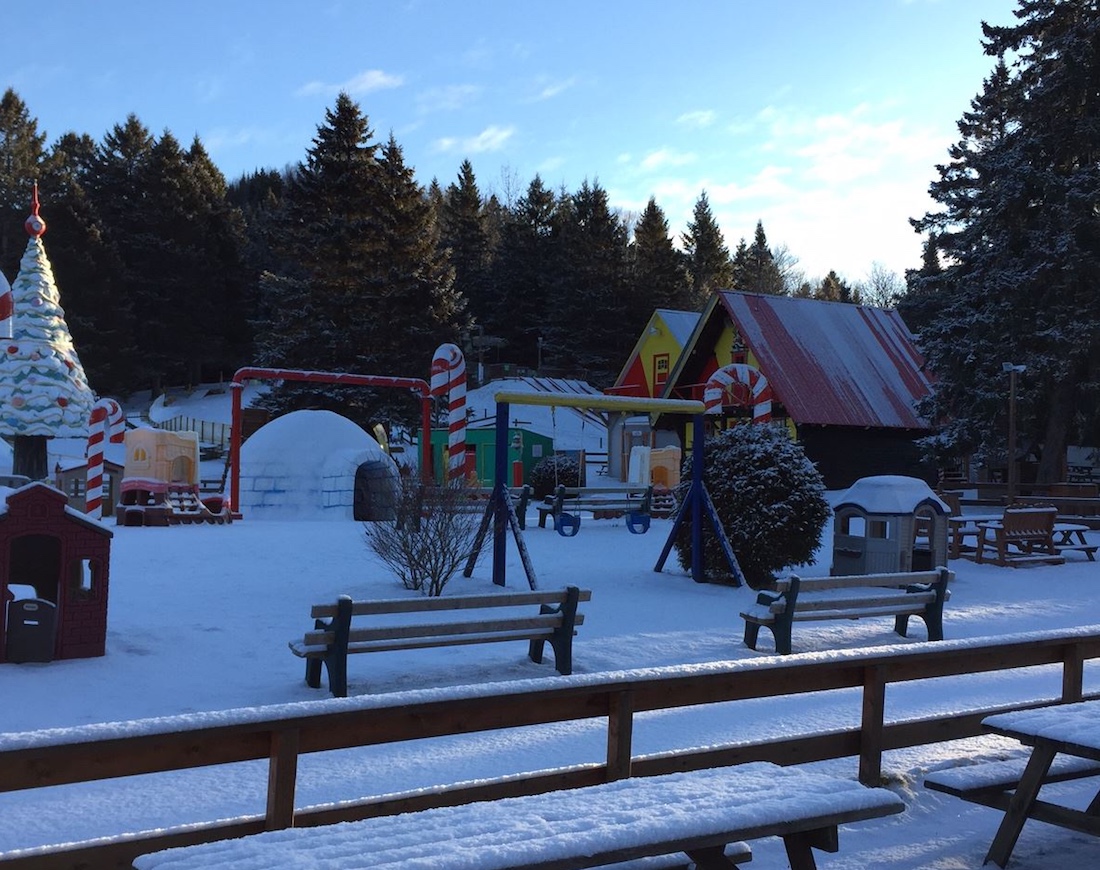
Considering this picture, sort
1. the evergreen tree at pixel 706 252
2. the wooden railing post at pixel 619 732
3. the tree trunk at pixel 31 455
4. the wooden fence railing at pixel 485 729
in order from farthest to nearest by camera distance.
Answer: the evergreen tree at pixel 706 252 < the tree trunk at pixel 31 455 < the wooden railing post at pixel 619 732 < the wooden fence railing at pixel 485 729

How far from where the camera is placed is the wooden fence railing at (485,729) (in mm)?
3398

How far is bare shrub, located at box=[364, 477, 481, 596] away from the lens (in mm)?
12148

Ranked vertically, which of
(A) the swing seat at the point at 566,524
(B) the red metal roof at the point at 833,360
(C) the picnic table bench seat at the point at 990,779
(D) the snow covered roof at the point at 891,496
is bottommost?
(C) the picnic table bench seat at the point at 990,779

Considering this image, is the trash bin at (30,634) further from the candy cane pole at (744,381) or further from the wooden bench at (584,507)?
the candy cane pole at (744,381)

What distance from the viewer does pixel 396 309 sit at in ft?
147

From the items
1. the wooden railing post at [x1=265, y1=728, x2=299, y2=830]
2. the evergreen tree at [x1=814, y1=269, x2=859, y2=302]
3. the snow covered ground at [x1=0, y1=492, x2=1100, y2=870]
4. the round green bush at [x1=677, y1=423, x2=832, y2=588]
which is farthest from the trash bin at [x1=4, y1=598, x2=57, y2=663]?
the evergreen tree at [x1=814, y1=269, x2=859, y2=302]

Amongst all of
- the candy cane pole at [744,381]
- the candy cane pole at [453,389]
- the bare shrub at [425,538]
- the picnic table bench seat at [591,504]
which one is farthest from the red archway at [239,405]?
the bare shrub at [425,538]

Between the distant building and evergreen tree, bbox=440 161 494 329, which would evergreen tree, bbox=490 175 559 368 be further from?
the distant building

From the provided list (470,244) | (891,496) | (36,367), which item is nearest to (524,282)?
(470,244)

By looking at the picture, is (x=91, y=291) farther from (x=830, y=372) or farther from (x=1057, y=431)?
(x=1057, y=431)

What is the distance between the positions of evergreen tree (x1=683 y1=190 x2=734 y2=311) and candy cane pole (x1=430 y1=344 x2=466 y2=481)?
177 feet

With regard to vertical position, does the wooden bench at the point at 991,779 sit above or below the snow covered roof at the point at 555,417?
below

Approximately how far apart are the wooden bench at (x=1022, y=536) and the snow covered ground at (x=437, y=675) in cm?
68

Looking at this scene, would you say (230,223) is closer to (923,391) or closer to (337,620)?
(923,391)
